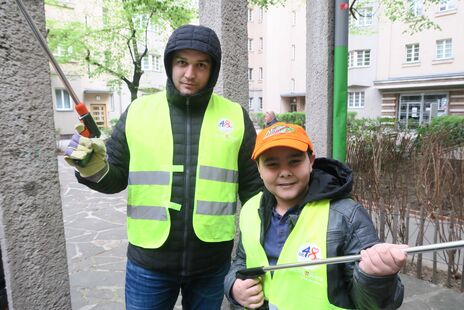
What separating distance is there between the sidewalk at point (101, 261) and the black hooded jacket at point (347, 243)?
1.83 meters

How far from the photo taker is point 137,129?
175 centimetres

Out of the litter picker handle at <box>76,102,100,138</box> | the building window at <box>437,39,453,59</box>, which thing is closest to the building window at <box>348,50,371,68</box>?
the building window at <box>437,39,453,59</box>

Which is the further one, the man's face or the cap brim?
the man's face

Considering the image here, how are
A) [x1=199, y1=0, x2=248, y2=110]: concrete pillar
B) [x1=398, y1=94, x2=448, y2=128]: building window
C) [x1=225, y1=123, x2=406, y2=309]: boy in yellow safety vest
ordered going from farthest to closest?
[x1=398, y1=94, x2=448, y2=128]: building window, [x1=199, y1=0, x2=248, y2=110]: concrete pillar, [x1=225, y1=123, x2=406, y2=309]: boy in yellow safety vest

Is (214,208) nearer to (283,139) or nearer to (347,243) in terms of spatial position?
(283,139)

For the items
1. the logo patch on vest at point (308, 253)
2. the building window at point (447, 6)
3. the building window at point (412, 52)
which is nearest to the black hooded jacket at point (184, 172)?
the logo patch on vest at point (308, 253)

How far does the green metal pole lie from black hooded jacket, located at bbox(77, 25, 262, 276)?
1.78 m

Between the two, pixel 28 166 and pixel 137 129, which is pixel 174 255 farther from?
pixel 28 166

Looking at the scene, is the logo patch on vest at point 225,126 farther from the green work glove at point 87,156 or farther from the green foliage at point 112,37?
the green foliage at point 112,37

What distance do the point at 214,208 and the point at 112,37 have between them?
1509 cm

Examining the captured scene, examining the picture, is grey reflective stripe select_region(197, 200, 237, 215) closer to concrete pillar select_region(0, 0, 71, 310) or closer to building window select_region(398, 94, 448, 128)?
concrete pillar select_region(0, 0, 71, 310)

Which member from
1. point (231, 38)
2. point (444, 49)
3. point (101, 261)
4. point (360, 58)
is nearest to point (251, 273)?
point (231, 38)

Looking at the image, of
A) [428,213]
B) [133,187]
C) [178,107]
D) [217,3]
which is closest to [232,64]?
[217,3]

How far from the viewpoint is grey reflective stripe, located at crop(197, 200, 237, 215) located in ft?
5.72
